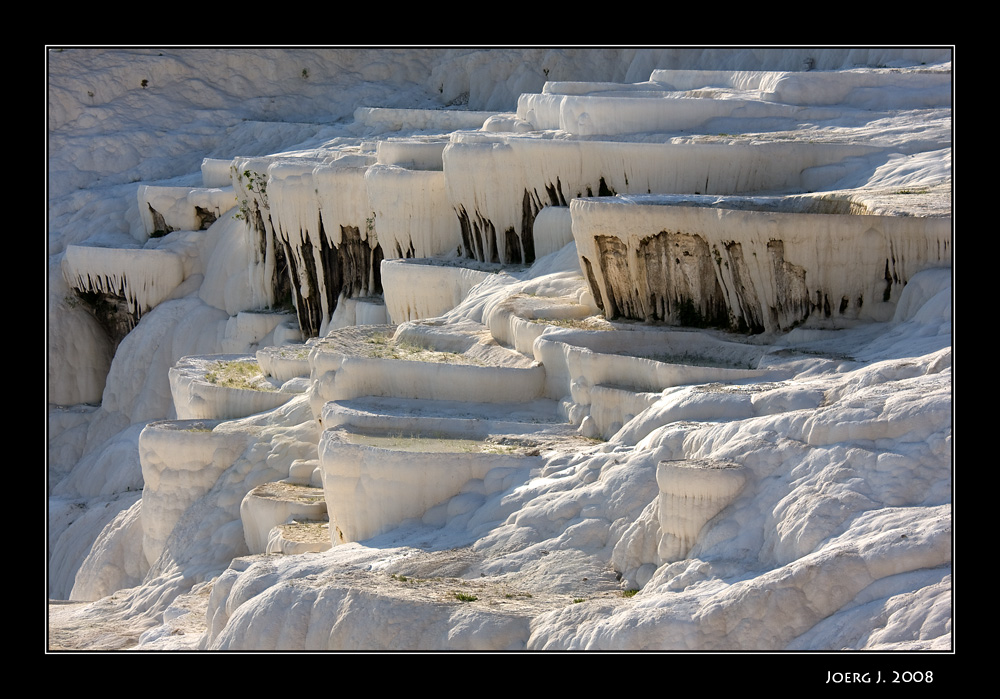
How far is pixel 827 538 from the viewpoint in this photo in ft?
32.7

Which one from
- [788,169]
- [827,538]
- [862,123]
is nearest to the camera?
[827,538]

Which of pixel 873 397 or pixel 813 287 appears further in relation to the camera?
pixel 813 287

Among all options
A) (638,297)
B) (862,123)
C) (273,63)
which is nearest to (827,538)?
(638,297)

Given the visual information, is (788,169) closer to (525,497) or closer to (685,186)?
(685,186)

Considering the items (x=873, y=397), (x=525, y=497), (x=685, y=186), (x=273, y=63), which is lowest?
(x=525, y=497)

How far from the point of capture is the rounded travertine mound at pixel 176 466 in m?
18.6

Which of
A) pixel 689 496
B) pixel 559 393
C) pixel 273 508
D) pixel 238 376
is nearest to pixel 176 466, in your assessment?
pixel 238 376

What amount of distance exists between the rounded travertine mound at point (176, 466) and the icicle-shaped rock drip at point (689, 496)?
864 centimetres

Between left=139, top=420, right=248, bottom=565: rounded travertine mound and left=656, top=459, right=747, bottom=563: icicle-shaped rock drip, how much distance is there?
864 cm

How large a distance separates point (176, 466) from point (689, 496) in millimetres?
9847

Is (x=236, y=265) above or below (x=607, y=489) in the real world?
above

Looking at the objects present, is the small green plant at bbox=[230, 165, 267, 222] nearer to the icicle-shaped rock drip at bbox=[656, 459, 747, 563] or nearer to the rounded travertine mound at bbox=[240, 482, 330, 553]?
the rounded travertine mound at bbox=[240, 482, 330, 553]

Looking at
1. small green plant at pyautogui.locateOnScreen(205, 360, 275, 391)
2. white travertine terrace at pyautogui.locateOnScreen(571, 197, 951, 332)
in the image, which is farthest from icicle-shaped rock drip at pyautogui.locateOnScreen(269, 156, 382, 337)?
white travertine terrace at pyautogui.locateOnScreen(571, 197, 951, 332)

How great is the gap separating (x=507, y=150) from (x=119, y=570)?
839 cm
